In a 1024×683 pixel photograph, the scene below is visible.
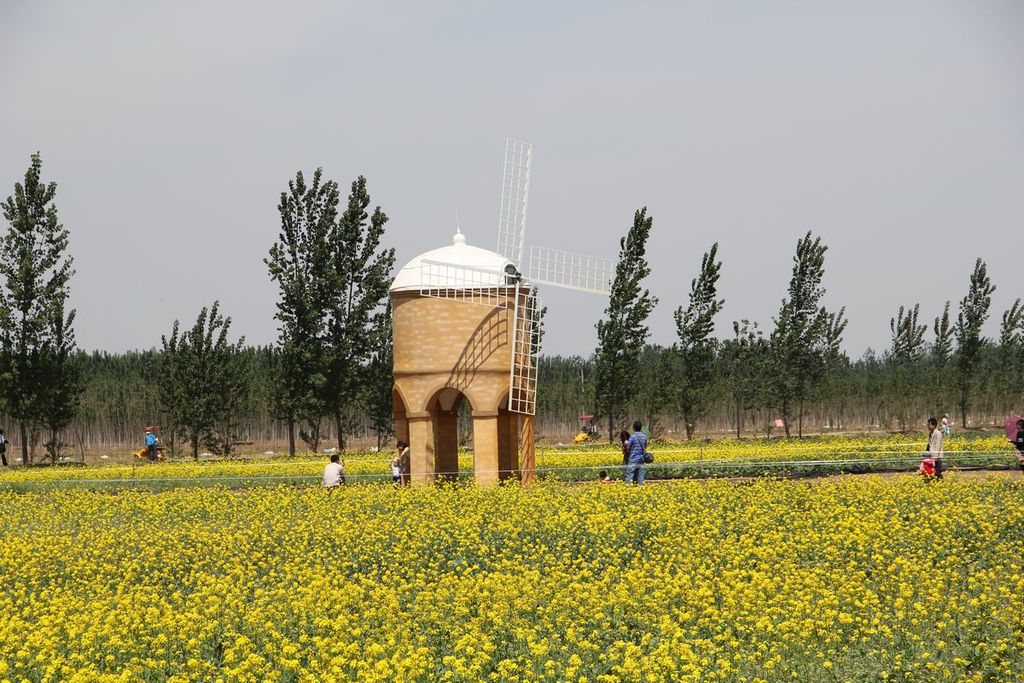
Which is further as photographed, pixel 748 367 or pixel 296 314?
pixel 748 367

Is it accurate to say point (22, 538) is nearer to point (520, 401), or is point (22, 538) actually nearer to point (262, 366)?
point (520, 401)

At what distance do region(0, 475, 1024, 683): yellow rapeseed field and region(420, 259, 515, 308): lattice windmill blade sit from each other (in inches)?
264

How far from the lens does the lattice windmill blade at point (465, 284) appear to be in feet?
96.7

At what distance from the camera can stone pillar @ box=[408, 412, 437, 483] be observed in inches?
1161

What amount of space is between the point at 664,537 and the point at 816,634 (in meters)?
5.78

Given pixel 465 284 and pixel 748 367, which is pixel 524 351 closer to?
pixel 465 284

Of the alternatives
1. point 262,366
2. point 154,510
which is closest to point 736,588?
point 154,510

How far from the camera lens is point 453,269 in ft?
97.7

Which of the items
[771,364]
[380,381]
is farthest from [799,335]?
[380,381]

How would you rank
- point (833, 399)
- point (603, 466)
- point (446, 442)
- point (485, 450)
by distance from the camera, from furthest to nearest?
point (833, 399)
point (603, 466)
point (446, 442)
point (485, 450)

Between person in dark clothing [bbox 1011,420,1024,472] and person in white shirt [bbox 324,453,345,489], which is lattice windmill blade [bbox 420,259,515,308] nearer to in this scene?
person in white shirt [bbox 324,453,345,489]

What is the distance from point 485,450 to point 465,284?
4310 millimetres

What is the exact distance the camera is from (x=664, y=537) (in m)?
18.2

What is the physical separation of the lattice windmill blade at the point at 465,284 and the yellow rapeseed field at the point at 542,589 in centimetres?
670
